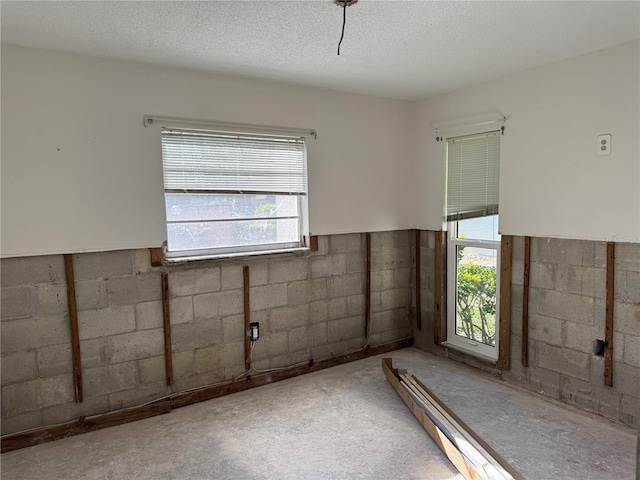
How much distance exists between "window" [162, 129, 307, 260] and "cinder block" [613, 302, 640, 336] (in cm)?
257

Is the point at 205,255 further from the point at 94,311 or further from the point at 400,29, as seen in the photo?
the point at 400,29

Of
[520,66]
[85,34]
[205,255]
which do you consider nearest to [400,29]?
[520,66]

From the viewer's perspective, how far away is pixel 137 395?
3295 mm

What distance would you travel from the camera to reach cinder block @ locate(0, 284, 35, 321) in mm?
2828

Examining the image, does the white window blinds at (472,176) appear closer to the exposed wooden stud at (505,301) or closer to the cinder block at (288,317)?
the exposed wooden stud at (505,301)

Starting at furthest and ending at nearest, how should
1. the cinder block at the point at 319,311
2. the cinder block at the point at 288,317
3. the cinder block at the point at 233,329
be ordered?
the cinder block at the point at 319,311
the cinder block at the point at 288,317
the cinder block at the point at 233,329

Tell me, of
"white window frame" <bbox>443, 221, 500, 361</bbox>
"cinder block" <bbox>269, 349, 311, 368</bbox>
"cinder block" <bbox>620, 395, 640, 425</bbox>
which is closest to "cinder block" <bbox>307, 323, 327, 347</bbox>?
"cinder block" <bbox>269, 349, 311, 368</bbox>

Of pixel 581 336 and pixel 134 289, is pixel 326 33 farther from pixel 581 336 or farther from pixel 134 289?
pixel 581 336

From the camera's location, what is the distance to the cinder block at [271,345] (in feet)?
12.6

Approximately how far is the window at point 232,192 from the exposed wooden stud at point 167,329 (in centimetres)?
24

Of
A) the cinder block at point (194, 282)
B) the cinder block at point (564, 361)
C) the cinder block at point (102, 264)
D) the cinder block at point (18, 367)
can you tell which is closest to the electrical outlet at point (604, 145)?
the cinder block at point (564, 361)

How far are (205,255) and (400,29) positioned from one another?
2.23m

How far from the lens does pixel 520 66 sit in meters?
3.38

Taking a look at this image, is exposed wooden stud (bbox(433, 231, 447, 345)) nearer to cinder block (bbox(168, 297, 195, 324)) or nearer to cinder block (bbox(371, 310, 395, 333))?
cinder block (bbox(371, 310, 395, 333))
